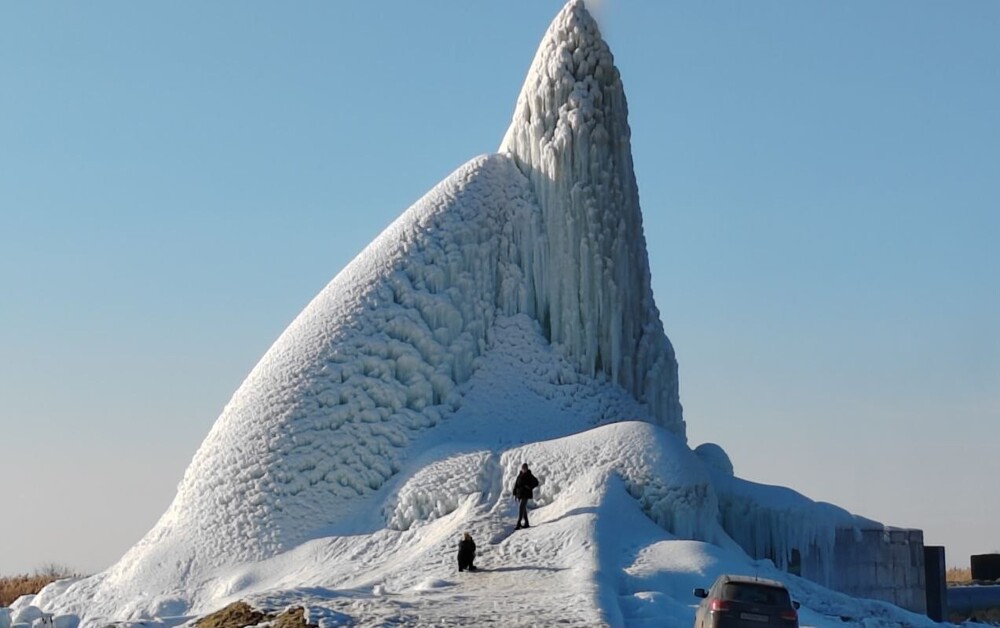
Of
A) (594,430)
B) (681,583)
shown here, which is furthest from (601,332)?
(681,583)

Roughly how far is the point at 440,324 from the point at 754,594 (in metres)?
19.0

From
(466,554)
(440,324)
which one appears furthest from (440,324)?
(466,554)

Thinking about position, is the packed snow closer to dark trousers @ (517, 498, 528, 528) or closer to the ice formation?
the ice formation

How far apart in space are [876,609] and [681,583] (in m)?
4.94

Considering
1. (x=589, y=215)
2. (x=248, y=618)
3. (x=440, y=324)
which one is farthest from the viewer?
(x=589, y=215)

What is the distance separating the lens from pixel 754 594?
963 inches

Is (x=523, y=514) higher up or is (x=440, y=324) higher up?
(x=440, y=324)

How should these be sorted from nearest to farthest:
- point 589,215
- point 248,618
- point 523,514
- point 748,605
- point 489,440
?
point 748,605 < point 248,618 < point 523,514 < point 489,440 < point 589,215

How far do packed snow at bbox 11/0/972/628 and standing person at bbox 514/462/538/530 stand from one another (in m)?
0.43

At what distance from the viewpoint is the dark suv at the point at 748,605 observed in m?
24.2

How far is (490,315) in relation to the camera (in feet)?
142

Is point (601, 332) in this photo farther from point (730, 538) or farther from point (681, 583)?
point (681, 583)

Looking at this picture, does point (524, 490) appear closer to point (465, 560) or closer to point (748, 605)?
point (465, 560)

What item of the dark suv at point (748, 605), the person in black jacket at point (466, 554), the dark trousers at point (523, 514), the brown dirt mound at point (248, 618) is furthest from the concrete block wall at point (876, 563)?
the dark suv at point (748, 605)
